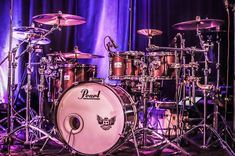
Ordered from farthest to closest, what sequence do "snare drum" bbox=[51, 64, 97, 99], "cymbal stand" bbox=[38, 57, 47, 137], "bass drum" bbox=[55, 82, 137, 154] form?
"snare drum" bbox=[51, 64, 97, 99] < "cymbal stand" bbox=[38, 57, 47, 137] < "bass drum" bbox=[55, 82, 137, 154]

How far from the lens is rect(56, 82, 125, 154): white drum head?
441 cm

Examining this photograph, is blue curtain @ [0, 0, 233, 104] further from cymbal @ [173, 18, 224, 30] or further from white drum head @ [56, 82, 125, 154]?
white drum head @ [56, 82, 125, 154]

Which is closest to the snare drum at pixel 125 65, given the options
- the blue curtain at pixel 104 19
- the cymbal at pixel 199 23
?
the cymbal at pixel 199 23

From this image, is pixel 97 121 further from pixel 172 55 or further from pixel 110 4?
pixel 110 4

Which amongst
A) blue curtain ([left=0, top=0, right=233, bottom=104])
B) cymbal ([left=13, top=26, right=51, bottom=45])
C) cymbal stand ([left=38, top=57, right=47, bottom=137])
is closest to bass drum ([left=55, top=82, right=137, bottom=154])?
cymbal stand ([left=38, top=57, right=47, bottom=137])

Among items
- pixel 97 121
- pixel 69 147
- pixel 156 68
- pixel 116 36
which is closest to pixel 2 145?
pixel 69 147

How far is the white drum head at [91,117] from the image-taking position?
441 cm

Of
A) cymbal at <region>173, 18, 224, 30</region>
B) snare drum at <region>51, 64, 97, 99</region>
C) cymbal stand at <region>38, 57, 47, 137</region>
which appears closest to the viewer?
cymbal at <region>173, 18, 224, 30</region>

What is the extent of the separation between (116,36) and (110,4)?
596 mm

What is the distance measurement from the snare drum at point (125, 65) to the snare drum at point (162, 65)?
0.66ft

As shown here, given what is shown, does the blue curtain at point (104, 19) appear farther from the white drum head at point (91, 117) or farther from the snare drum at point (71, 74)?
the white drum head at point (91, 117)

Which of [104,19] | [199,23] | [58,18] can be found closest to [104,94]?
[58,18]

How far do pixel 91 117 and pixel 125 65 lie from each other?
117 cm

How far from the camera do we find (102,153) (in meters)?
4.47
